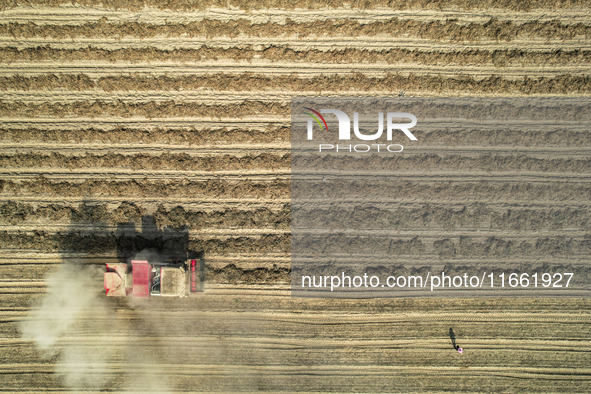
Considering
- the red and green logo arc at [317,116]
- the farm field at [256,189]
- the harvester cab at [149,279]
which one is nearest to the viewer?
the harvester cab at [149,279]

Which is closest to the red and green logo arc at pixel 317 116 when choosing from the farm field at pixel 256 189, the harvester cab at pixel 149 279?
the farm field at pixel 256 189

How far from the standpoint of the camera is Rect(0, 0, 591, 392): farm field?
930 cm

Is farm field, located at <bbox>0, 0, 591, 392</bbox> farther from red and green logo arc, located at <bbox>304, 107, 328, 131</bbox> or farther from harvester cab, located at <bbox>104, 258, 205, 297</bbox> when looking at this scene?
harvester cab, located at <bbox>104, 258, 205, 297</bbox>

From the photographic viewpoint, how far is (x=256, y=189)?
31.2ft

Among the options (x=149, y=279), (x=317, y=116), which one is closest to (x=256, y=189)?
(x=317, y=116)

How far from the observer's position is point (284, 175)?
9.52m

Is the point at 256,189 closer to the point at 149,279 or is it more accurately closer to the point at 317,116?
the point at 317,116

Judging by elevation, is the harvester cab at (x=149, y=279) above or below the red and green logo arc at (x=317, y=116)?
below

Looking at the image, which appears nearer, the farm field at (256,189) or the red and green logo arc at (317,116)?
the farm field at (256,189)

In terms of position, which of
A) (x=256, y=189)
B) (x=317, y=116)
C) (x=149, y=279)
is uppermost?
(x=317, y=116)

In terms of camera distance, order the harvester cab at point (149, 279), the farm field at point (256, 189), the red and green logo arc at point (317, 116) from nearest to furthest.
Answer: the harvester cab at point (149, 279) < the farm field at point (256, 189) < the red and green logo arc at point (317, 116)

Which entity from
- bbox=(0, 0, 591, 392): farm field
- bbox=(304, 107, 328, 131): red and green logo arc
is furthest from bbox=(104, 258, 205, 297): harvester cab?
bbox=(304, 107, 328, 131): red and green logo arc

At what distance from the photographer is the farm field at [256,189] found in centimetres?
930

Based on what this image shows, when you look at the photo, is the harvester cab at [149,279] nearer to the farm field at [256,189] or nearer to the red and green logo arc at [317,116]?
the farm field at [256,189]
